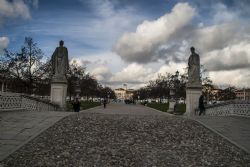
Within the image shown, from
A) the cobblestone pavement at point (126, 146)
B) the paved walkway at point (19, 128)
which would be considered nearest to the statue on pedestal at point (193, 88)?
the cobblestone pavement at point (126, 146)

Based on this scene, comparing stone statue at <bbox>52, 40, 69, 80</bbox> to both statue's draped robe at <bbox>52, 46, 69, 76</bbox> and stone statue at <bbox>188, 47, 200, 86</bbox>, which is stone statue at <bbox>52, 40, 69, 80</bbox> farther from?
stone statue at <bbox>188, 47, 200, 86</bbox>

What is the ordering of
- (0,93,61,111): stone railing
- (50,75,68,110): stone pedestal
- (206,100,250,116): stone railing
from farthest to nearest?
(50,75,68,110): stone pedestal
(206,100,250,116): stone railing
(0,93,61,111): stone railing

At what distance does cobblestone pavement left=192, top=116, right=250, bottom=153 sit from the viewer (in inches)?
485

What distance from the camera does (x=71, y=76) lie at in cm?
6488

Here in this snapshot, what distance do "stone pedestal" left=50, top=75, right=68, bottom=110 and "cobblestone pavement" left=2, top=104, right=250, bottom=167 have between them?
9349 millimetres

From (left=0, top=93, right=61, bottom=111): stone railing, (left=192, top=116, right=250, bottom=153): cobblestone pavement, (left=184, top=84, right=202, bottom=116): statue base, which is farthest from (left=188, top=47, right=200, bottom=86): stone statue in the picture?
(left=0, top=93, right=61, bottom=111): stone railing

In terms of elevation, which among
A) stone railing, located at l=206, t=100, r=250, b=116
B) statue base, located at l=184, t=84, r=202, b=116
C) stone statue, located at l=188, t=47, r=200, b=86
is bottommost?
stone railing, located at l=206, t=100, r=250, b=116

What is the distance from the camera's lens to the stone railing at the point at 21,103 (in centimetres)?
1719

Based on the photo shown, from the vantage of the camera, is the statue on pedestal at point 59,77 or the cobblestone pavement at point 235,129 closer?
the cobblestone pavement at point 235,129

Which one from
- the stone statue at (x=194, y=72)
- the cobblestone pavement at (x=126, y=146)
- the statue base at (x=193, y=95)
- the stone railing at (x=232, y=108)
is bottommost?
the cobblestone pavement at (x=126, y=146)

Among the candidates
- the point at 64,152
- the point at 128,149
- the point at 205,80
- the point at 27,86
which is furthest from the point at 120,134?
the point at 205,80

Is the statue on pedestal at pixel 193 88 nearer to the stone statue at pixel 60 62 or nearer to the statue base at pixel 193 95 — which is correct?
the statue base at pixel 193 95

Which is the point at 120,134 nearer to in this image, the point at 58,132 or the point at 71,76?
the point at 58,132

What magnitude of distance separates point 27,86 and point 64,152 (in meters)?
33.1
